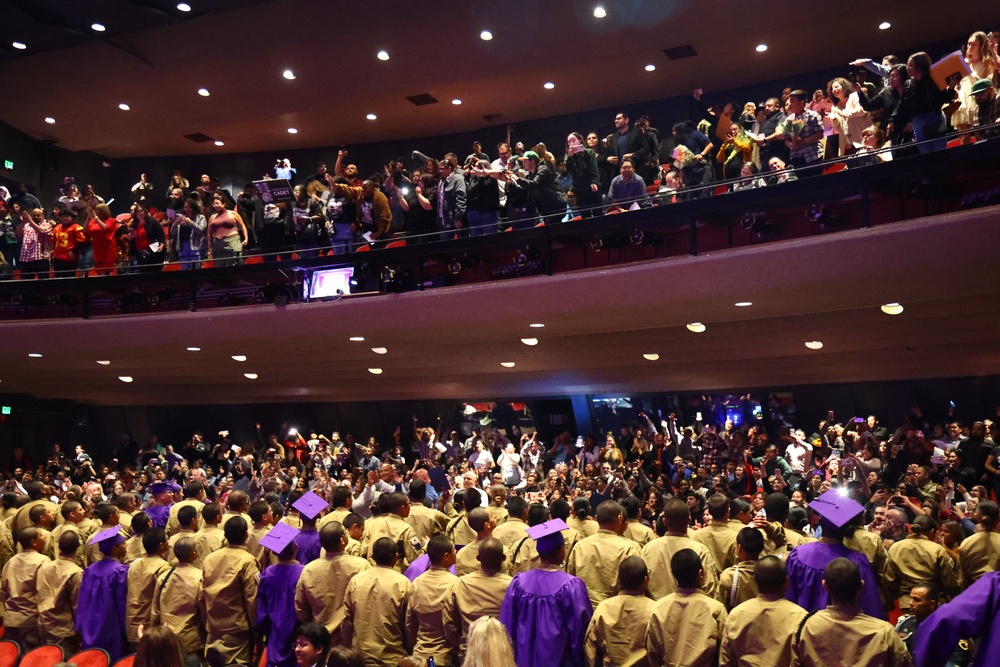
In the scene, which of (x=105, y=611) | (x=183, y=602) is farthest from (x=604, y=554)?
(x=105, y=611)

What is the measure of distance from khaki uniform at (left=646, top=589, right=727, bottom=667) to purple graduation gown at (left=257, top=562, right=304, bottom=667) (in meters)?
2.74

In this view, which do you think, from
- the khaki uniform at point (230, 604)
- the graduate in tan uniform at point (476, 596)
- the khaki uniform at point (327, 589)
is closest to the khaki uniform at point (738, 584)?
the graduate in tan uniform at point (476, 596)

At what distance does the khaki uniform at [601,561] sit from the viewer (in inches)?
241

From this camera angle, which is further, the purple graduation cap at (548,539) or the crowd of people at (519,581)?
the purple graduation cap at (548,539)

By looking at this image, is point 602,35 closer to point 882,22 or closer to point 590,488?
point 882,22

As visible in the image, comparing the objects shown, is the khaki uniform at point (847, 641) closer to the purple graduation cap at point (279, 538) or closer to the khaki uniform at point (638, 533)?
the khaki uniform at point (638, 533)

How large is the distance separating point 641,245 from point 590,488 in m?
3.44

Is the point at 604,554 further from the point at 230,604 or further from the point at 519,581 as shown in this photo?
the point at 230,604

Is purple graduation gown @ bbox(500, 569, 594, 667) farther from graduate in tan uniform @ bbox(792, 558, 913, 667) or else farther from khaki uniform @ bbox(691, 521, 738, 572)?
khaki uniform @ bbox(691, 521, 738, 572)

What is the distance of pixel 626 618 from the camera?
5.04 meters

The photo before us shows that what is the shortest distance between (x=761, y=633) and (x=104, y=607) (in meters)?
5.06

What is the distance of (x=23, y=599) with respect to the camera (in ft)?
24.5

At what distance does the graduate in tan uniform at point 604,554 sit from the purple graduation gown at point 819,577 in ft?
3.56

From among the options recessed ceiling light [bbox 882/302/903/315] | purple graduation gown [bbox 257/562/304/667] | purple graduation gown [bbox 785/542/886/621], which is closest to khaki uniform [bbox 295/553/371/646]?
purple graduation gown [bbox 257/562/304/667]
